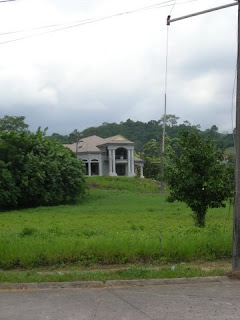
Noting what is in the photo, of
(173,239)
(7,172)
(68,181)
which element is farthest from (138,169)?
(173,239)

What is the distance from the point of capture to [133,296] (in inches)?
276

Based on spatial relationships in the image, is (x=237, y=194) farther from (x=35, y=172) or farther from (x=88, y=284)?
(x=35, y=172)

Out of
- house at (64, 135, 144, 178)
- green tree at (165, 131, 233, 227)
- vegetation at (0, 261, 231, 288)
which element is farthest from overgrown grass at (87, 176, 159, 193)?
vegetation at (0, 261, 231, 288)

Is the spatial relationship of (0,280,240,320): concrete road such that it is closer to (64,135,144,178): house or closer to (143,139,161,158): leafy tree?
(64,135,144,178): house

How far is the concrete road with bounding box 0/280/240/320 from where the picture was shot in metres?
5.97

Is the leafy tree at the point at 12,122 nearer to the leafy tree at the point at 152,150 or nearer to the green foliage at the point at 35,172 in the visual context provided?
the leafy tree at the point at 152,150

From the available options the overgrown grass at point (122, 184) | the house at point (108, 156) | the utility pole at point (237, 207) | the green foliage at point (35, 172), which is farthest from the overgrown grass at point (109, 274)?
the house at point (108, 156)

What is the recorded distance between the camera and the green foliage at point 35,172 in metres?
40.4

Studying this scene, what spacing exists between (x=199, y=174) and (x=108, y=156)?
189 feet

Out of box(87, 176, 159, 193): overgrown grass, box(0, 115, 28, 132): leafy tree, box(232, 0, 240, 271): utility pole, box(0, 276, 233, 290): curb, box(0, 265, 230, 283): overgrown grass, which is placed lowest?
box(87, 176, 159, 193): overgrown grass

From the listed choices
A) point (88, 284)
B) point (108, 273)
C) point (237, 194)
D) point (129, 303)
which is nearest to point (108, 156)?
point (237, 194)

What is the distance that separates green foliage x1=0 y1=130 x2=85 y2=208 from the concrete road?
108ft

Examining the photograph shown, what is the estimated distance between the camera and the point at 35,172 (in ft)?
134

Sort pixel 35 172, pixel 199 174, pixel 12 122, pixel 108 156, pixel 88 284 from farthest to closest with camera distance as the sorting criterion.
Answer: pixel 12 122 < pixel 108 156 < pixel 35 172 < pixel 199 174 < pixel 88 284
